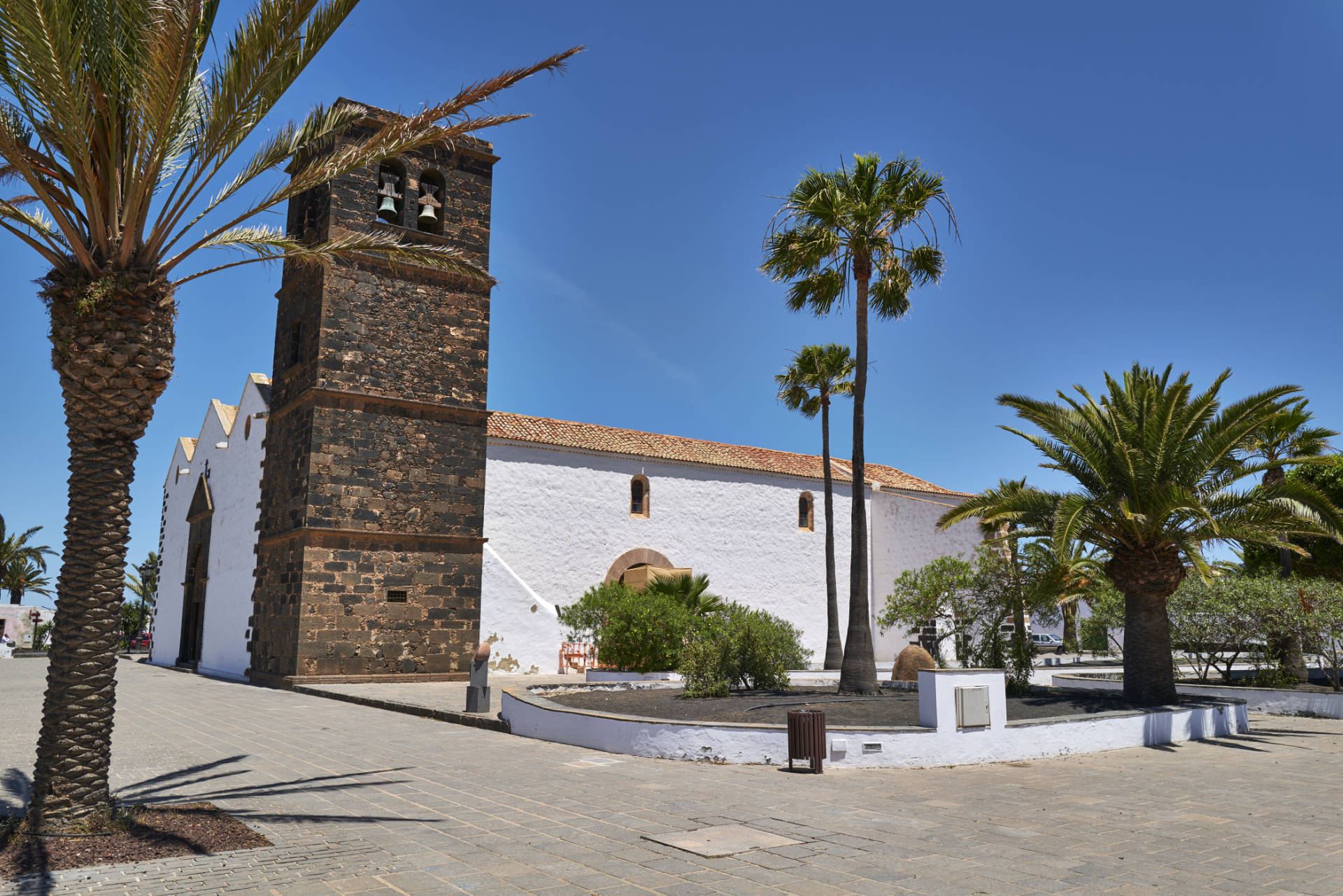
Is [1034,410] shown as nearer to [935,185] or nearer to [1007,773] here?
[935,185]

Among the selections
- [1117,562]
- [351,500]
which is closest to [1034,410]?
[1117,562]

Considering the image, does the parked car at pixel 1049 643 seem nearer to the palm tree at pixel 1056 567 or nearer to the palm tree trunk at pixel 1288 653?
the palm tree trunk at pixel 1288 653

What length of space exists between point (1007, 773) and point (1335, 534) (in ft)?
24.6

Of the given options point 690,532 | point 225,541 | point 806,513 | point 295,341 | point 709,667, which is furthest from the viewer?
point 806,513

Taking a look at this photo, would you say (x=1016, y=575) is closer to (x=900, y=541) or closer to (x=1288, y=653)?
(x=1288, y=653)

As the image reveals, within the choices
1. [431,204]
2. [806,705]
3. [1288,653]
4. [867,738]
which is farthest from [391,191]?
[1288,653]

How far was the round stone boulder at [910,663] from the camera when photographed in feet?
58.1

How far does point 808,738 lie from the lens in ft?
30.4

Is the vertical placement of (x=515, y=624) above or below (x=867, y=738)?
above

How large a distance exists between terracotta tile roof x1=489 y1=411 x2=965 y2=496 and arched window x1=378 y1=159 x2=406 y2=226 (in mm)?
6641

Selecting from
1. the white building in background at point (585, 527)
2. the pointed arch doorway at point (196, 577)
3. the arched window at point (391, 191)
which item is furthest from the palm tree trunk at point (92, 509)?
the pointed arch doorway at point (196, 577)

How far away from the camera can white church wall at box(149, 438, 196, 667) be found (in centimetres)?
3081

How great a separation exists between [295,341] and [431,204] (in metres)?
4.75

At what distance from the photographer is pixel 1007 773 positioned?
948 centimetres
